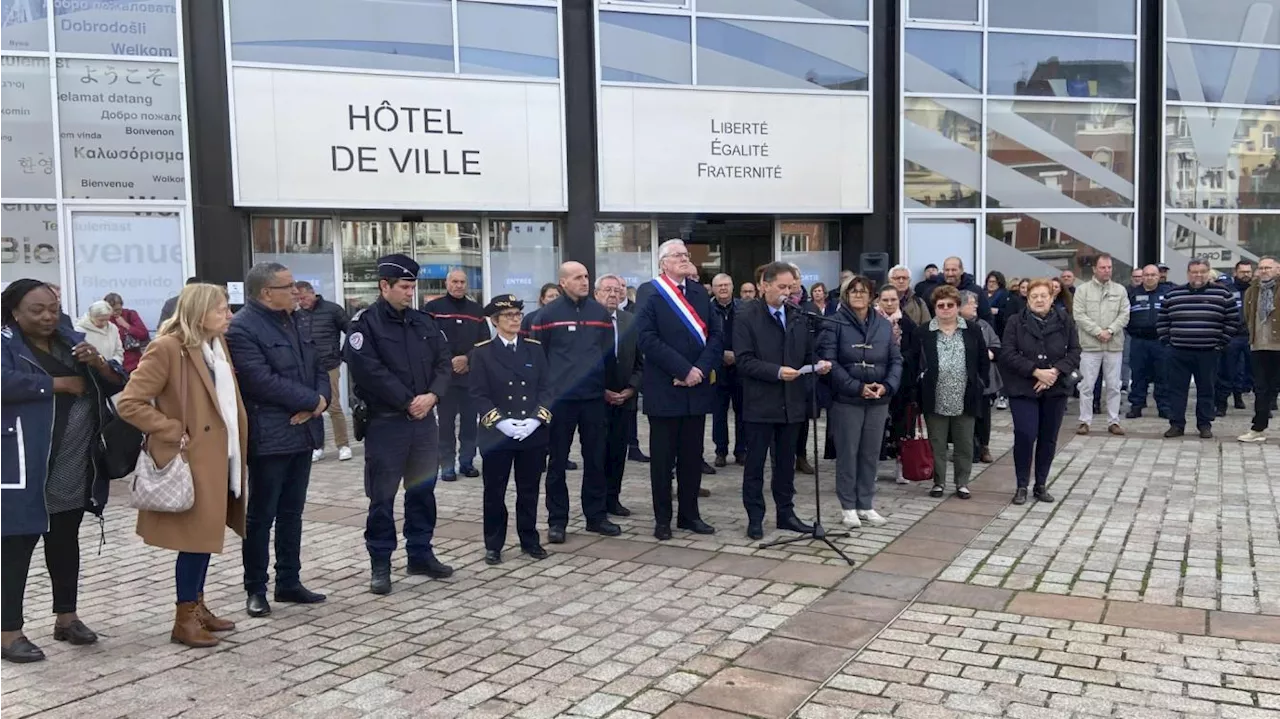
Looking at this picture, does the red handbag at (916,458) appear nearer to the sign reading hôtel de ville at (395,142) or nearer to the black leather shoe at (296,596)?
the black leather shoe at (296,596)

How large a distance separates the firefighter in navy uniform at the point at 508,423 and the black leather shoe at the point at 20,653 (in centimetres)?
238

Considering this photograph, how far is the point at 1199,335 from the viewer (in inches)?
404

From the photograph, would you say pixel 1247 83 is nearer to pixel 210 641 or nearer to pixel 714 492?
pixel 714 492

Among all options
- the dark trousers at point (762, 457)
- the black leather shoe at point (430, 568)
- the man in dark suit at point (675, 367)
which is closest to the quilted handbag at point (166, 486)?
the black leather shoe at point (430, 568)

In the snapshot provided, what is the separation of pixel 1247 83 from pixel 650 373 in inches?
563

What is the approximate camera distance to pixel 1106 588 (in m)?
5.28

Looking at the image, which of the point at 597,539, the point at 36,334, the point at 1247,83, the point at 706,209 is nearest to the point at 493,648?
the point at 597,539

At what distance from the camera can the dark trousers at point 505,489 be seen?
5.98m

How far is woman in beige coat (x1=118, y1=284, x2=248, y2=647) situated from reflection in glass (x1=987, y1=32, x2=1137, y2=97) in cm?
1311

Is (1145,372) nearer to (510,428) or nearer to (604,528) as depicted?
(604,528)

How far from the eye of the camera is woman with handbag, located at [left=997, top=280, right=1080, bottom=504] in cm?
741

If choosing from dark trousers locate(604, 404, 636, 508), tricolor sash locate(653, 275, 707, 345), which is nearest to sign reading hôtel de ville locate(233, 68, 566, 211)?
dark trousers locate(604, 404, 636, 508)

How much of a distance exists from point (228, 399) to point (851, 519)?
4089mm

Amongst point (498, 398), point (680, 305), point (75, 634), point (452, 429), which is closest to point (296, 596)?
point (75, 634)
